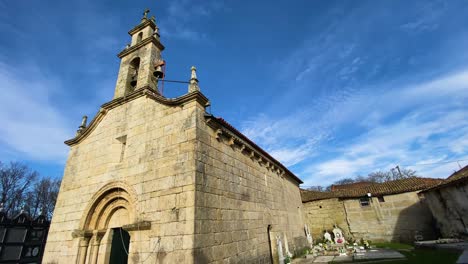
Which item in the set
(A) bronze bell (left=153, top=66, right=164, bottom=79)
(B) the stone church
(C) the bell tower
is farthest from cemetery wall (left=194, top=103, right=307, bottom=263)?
(C) the bell tower

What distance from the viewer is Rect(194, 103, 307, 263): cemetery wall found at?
209 inches

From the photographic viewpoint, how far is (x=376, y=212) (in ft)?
55.6

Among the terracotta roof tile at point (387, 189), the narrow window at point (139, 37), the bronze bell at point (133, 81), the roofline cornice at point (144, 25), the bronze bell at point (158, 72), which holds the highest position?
the roofline cornice at point (144, 25)

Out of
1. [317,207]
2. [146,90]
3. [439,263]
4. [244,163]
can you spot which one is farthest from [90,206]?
[317,207]

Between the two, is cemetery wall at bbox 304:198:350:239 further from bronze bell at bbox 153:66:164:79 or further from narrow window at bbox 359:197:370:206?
bronze bell at bbox 153:66:164:79

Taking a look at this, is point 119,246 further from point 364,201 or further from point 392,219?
point 392,219

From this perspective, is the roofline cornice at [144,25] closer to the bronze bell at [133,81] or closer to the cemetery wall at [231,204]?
the bronze bell at [133,81]

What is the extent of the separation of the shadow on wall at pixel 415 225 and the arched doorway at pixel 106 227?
1751cm

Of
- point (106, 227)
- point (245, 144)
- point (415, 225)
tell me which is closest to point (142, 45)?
point (245, 144)

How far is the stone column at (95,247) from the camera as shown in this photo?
264 inches

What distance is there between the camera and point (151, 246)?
17.3 feet

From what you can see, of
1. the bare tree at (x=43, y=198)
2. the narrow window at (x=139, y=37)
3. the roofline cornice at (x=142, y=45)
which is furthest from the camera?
the bare tree at (x=43, y=198)

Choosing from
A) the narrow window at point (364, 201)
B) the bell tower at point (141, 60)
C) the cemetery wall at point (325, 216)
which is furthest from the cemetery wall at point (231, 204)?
the narrow window at point (364, 201)

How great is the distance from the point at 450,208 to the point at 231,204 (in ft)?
46.0
